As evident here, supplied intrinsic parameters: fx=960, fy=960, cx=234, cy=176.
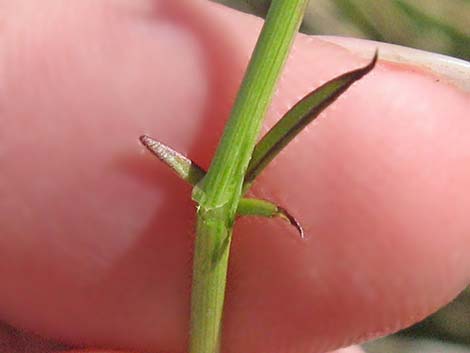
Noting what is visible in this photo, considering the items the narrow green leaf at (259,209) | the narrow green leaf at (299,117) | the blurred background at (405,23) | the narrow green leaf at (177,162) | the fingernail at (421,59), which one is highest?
the blurred background at (405,23)

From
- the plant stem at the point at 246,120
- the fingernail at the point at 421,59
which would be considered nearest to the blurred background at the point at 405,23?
the fingernail at the point at 421,59

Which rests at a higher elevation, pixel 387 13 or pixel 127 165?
pixel 387 13

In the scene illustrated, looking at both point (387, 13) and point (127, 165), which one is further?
point (387, 13)

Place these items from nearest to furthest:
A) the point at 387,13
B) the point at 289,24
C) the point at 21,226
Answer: the point at 289,24, the point at 21,226, the point at 387,13

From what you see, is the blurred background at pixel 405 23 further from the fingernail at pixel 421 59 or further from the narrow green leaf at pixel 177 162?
the narrow green leaf at pixel 177 162

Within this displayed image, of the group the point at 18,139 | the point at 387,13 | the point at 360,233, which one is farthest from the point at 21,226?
the point at 387,13

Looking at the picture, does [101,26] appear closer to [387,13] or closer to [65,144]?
[65,144]

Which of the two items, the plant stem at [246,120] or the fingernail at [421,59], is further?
the fingernail at [421,59]
